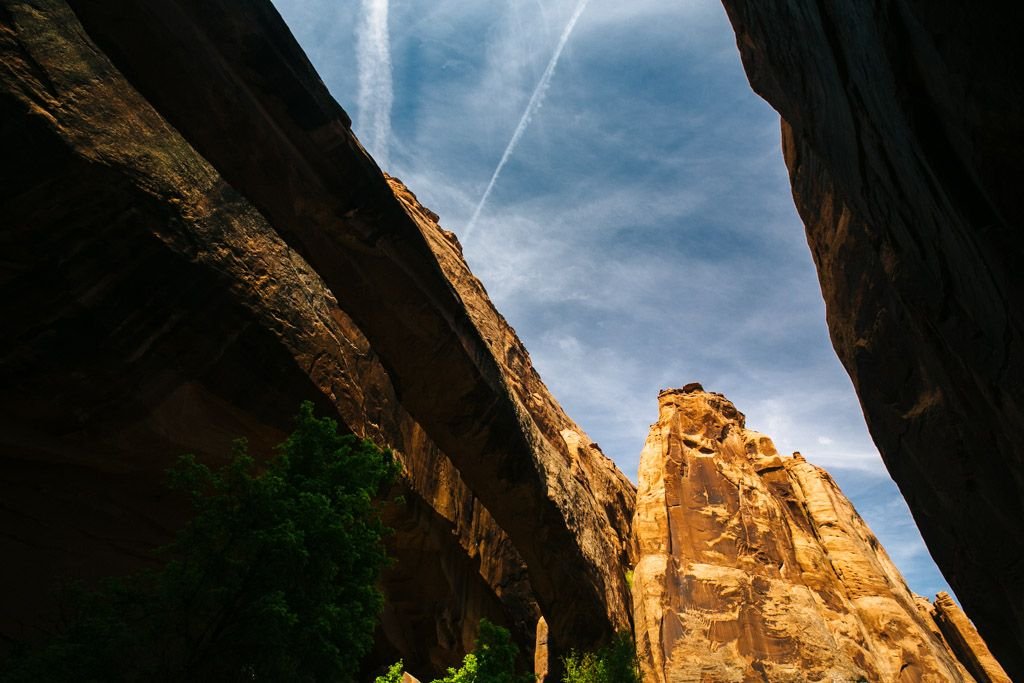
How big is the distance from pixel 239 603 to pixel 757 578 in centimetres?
3029

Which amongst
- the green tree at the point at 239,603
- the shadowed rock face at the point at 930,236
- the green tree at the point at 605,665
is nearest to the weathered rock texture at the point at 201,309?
the green tree at the point at 239,603

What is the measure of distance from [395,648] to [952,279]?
15.9 metres

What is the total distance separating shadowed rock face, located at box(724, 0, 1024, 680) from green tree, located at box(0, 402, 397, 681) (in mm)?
9350

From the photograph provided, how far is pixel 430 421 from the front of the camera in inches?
723

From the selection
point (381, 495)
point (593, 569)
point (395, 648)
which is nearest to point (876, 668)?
point (593, 569)

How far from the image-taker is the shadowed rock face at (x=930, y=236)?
673cm

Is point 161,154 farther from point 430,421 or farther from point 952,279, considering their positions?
point 952,279

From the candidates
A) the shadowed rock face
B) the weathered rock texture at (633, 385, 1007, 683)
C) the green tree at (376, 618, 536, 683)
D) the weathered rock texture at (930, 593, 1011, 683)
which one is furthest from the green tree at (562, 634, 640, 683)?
the weathered rock texture at (930, 593, 1011, 683)

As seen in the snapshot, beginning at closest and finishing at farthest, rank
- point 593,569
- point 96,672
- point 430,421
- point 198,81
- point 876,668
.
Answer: point 96,672 < point 198,81 < point 430,421 < point 593,569 < point 876,668

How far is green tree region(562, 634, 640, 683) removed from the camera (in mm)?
21000

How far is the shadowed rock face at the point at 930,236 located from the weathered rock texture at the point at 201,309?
10.0m

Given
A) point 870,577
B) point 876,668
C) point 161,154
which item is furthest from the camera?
point 870,577

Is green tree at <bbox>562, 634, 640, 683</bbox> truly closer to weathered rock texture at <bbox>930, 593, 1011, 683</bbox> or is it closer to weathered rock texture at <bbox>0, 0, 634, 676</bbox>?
weathered rock texture at <bbox>0, 0, 634, 676</bbox>

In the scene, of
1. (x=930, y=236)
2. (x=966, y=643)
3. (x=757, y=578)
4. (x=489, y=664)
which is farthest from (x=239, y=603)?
(x=966, y=643)
